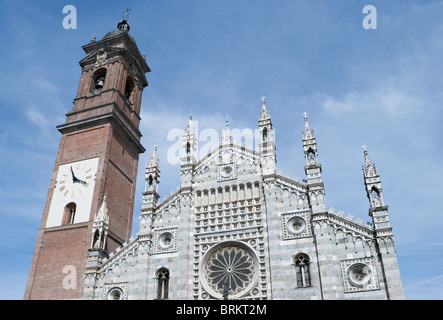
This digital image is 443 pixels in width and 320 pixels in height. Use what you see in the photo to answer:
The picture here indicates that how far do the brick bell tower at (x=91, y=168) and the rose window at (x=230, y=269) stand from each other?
1018 centimetres

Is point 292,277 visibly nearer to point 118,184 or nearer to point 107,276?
point 107,276

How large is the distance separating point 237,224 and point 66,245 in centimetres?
1482

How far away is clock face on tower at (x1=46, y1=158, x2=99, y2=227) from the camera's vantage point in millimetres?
34562

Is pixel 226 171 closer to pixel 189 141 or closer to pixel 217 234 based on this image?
pixel 189 141

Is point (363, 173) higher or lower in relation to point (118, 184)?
lower

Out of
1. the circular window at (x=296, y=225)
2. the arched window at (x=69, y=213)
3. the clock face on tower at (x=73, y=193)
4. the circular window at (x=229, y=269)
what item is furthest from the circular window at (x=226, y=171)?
the arched window at (x=69, y=213)

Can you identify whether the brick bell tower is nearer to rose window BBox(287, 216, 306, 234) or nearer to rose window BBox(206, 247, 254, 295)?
rose window BBox(206, 247, 254, 295)

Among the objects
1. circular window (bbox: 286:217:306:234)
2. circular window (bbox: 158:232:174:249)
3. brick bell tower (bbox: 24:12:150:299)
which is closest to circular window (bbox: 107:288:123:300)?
brick bell tower (bbox: 24:12:150:299)

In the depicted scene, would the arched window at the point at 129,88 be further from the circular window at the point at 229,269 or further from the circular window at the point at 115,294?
the circular window at the point at 229,269

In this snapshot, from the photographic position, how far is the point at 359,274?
24.3m

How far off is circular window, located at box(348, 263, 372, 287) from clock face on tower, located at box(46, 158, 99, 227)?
21.2 metres

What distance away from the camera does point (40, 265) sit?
3309 cm
